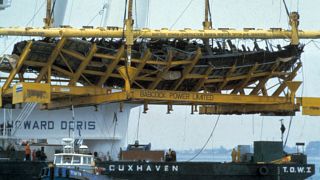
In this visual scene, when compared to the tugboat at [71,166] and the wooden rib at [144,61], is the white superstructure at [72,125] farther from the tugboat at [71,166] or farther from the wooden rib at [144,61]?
the tugboat at [71,166]

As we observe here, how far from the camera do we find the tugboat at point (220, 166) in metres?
41.3

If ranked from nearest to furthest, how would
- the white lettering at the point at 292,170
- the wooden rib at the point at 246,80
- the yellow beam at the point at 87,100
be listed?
the yellow beam at the point at 87,100
the white lettering at the point at 292,170
the wooden rib at the point at 246,80

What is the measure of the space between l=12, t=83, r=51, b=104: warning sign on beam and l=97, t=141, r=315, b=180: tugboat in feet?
13.8

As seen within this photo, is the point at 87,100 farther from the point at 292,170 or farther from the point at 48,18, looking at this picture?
the point at 292,170

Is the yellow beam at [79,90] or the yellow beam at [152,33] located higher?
the yellow beam at [152,33]

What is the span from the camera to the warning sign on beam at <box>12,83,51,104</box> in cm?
3956

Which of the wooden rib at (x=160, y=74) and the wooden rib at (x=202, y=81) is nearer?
the wooden rib at (x=160, y=74)

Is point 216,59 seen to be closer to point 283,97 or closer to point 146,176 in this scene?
point 283,97

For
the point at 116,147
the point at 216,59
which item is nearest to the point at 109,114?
the point at 116,147

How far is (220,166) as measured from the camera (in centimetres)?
4253

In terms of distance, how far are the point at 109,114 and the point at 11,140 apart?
239 inches

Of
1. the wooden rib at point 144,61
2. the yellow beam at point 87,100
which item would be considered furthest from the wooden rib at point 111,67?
the wooden rib at point 144,61

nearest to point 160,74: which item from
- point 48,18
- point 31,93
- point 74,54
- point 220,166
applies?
point 74,54

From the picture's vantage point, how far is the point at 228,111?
4869 centimetres
